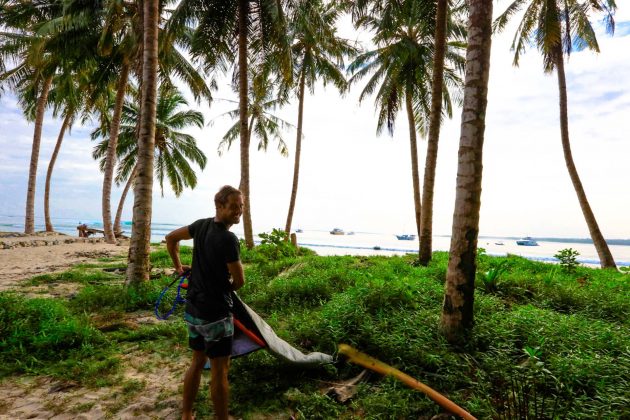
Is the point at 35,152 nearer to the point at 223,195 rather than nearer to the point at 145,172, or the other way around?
the point at 145,172

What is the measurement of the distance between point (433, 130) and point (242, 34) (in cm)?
784

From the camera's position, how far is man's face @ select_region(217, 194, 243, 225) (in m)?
2.31

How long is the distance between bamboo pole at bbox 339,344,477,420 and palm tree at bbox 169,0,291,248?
9.30m

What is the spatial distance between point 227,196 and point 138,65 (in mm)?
12454

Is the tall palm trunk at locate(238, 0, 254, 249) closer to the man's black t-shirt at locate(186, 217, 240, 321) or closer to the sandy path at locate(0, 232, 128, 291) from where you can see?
the sandy path at locate(0, 232, 128, 291)

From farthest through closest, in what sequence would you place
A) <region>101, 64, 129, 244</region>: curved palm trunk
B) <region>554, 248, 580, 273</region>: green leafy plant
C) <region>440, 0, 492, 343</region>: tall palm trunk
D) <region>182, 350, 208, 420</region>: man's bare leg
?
<region>101, 64, 129, 244</region>: curved palm trunk < <region>554, 248, 580, 273</region>: green leafy plant < <region>440, 0, 492, 343</region>: tall palm trunk < <region>182, 350, 208, 420</region>: man's bare leg

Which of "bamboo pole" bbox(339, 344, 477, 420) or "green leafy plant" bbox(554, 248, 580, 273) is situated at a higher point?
"green leafy plant" bbox(554, 248, 580, 273)

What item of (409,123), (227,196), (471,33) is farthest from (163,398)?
(409,123)

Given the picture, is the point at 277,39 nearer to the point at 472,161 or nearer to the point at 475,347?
the point at 472,161

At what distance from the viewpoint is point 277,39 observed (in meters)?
11.4

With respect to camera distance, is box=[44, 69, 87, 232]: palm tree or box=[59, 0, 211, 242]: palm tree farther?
box=[44, 69, 87, 232]: palm tree

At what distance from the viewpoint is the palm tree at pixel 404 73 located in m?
11.9

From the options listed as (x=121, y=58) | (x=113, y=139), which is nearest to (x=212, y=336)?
(x=113, y=139)

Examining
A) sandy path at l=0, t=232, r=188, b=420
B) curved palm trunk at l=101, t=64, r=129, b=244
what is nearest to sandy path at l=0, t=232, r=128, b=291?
curved palm trunk at l=101, t=64, r=129, b=244
